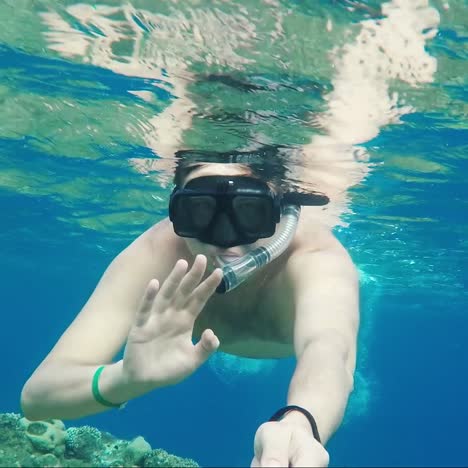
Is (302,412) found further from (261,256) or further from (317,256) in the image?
(317,256)

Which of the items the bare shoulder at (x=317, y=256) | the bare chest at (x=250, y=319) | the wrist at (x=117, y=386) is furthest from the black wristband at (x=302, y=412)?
the bare chest at (x=250, y=319)

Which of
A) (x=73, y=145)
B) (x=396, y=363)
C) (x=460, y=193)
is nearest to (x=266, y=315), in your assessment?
(x=73, y=145)

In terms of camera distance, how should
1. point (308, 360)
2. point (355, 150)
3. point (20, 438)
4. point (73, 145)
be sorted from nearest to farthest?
point (308, 360) → point (20, 438) → point (355, 150) → point (73, 145)

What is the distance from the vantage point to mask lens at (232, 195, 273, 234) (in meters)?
5.52

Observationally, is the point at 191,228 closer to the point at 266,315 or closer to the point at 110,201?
the point at 266,315

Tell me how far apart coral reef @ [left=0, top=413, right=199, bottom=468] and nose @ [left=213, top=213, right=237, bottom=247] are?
163 inches

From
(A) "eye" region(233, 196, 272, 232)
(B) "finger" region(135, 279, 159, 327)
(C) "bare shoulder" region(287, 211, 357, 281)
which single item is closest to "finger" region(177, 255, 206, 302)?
(B) "finger" region(135, 279, 159, 327)

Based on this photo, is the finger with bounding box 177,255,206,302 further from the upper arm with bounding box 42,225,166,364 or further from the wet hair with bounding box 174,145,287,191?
the wet hair with bounding box 174,145,287,191

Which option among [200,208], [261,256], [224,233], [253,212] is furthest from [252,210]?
[261,256]

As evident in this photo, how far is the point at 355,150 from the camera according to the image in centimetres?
1120

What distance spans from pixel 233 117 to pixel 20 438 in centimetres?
682

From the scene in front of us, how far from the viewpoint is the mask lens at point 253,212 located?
217 inches

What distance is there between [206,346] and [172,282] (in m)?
0.50

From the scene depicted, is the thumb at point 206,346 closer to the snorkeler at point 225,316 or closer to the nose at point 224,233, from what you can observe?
the snorkeler at point 225,316
